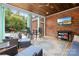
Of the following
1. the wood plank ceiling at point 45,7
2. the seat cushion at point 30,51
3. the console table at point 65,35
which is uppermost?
the wood plank ceiling at point 45,7

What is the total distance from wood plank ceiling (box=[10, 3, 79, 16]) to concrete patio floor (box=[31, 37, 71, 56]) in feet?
1.93

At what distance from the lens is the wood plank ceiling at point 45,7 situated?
2.46 m

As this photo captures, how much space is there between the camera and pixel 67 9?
251cm

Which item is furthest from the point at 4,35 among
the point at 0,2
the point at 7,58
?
the point at 0,2

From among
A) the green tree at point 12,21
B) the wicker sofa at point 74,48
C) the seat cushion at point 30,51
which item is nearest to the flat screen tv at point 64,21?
the wicker sofa at point 74,48

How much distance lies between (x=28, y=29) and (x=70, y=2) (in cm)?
98

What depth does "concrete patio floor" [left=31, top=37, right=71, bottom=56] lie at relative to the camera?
2477 millimetres

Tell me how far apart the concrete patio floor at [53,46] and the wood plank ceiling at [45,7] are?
59 cm

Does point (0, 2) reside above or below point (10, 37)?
above

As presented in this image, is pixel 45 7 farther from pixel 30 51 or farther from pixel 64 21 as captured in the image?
pixel 30 51

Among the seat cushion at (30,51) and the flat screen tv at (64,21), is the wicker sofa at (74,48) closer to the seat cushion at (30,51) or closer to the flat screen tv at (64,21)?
the flat screen tv at (64,21)

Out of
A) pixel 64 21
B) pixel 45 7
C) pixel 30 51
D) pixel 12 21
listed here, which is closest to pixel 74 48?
pixel 64 21

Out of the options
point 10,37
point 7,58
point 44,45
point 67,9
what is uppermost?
point 67,9

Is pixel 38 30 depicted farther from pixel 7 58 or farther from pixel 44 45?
pixel 7 58
